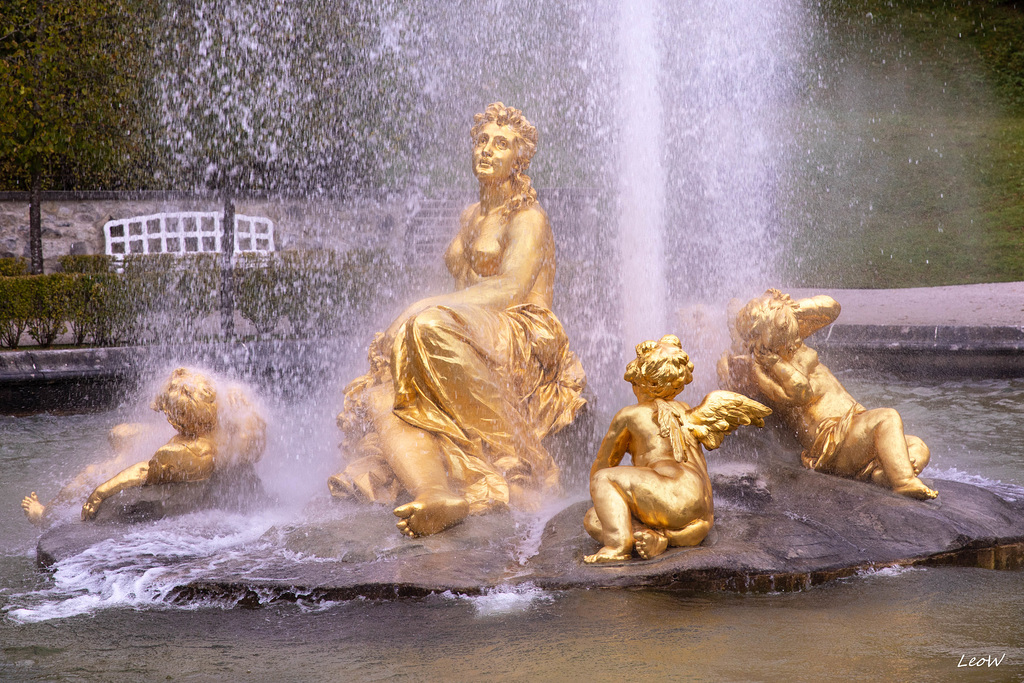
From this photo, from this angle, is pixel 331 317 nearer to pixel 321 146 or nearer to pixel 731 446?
pixel 321 146

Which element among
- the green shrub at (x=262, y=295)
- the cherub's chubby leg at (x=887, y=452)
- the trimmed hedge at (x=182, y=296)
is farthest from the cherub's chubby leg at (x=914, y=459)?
the green shrub at (x=262, y=295)

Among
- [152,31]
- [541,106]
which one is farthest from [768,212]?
[152,31]

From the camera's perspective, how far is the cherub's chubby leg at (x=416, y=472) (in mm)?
3213

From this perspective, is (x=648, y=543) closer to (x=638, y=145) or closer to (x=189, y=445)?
(x=189, y=445)

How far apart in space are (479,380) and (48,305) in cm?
691

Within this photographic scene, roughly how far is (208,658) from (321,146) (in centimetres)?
963

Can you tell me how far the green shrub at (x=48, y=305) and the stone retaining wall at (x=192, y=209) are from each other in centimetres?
468

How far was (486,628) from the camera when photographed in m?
2.60

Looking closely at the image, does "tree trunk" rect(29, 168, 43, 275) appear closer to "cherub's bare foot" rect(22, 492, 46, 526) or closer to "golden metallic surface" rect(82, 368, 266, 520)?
"cherub's bare foot" rect(22, 492, 46, 526)

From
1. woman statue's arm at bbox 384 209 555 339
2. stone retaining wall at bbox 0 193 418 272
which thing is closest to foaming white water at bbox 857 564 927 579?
woman statue's arm at bbox 384 209 555 339

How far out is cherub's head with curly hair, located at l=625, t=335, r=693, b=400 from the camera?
124 inches

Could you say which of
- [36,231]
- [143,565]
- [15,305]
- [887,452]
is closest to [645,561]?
[887,452]

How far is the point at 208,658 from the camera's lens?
2469 mm

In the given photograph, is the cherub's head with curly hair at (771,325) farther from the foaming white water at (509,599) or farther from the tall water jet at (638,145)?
the tall water jet at (638,145)
